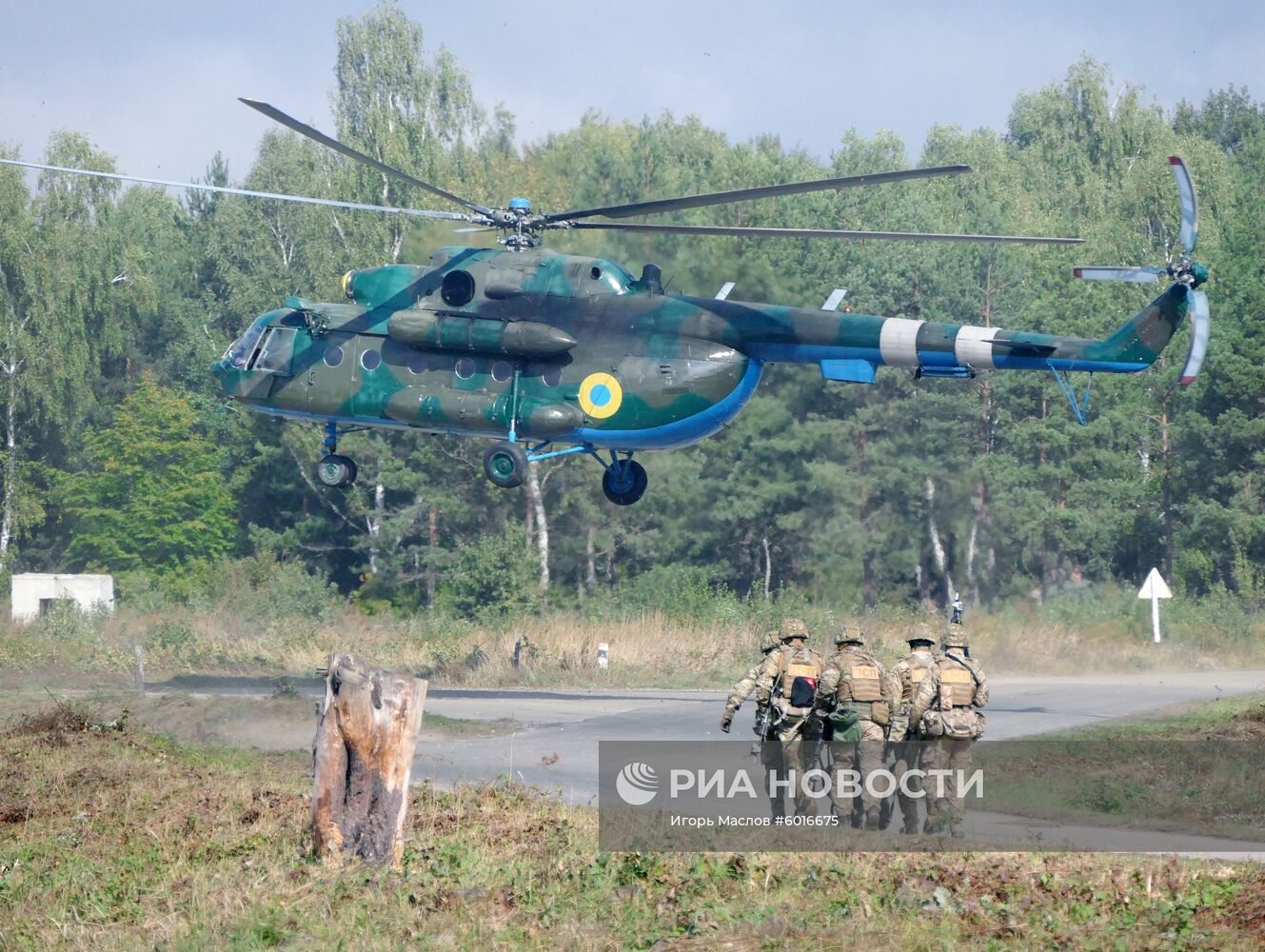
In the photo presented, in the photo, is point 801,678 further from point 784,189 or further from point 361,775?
point 784,189

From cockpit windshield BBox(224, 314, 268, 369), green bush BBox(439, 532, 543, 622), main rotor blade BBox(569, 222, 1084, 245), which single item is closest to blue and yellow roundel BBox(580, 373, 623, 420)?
main rotor blade BBox(569, 222, 1084, 245)

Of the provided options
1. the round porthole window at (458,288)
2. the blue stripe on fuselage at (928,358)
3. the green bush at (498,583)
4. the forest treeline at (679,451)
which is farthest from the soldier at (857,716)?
the green bush at (498,583)

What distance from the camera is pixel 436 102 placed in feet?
194

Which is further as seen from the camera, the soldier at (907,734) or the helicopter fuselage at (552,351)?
the helicopter fuselage at (552,351)

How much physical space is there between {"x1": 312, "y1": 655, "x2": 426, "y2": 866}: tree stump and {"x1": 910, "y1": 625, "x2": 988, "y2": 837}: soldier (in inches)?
163

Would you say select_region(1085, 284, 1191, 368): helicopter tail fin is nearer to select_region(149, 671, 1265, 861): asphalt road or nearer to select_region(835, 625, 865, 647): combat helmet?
select_region(149, 671, 1265, 861): asphalt road

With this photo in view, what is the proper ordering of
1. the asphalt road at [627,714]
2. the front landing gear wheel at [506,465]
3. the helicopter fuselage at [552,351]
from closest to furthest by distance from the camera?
the asphalt road at [627,714] < the helicopter fuselage at [552,351] < the front landing gear wheel at [506,465]

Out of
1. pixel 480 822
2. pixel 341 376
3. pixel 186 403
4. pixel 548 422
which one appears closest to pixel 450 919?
pixel 480 822

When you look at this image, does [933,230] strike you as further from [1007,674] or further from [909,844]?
[909,844]

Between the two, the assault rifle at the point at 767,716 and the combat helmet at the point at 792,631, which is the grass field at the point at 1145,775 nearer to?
the assault rifle at the point at 767,716

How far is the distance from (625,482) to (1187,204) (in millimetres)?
8992

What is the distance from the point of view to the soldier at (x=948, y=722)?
38.5 feet

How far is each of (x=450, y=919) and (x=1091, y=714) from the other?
46.0ft

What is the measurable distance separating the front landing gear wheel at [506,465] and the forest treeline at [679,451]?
6.51m
